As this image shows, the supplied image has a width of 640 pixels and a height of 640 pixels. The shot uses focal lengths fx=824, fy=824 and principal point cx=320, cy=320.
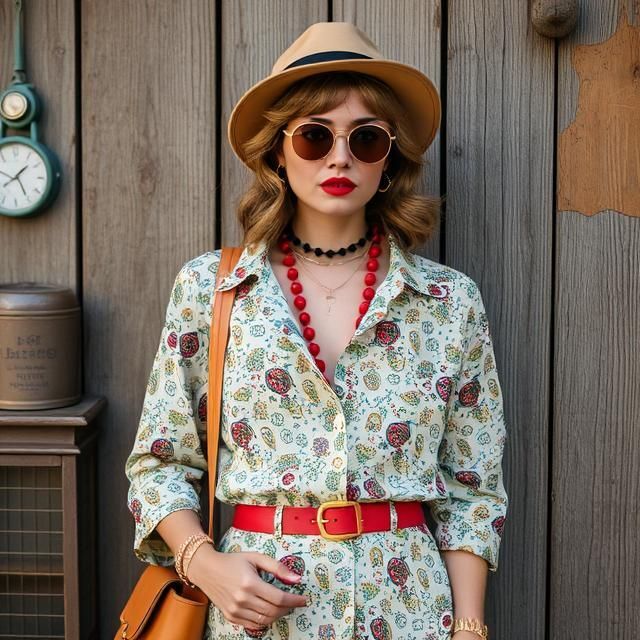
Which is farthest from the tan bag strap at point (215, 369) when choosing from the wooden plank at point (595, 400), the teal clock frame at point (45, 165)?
the wooden plank at point (595, 400)

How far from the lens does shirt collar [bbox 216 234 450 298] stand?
1.68 meters

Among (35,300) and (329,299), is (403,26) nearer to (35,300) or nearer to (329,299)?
(329,299)

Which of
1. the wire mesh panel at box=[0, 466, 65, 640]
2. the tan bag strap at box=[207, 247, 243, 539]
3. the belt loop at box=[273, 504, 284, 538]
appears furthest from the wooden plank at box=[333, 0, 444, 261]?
the wire mesh panel at box=[0, 466, 65, 640]

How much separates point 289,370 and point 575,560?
972 mm

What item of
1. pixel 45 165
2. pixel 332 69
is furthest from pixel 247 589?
pixel 45 165

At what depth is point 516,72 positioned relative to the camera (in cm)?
202

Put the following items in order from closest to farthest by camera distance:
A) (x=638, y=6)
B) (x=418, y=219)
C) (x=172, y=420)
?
1. (x=172, y=420)
2. (x=418, y=219)
3. (x=638, y=6)

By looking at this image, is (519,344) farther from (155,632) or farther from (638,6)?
(155,632)

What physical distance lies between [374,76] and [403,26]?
1.33 ft

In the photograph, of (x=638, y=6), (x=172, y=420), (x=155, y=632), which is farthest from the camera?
(x=638, y=6)

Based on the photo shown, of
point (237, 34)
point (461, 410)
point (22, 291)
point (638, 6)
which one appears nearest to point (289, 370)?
point (461, 410)

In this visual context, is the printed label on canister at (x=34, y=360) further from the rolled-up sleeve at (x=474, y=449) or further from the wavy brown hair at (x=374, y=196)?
the rolled-up sleeve at (x=474, y=449)

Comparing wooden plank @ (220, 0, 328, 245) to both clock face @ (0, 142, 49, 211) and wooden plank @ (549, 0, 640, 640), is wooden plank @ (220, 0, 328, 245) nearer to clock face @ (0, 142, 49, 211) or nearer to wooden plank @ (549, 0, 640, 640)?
clock face @ (0, 142, 49, 211)

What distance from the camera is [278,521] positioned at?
1.57 metres
